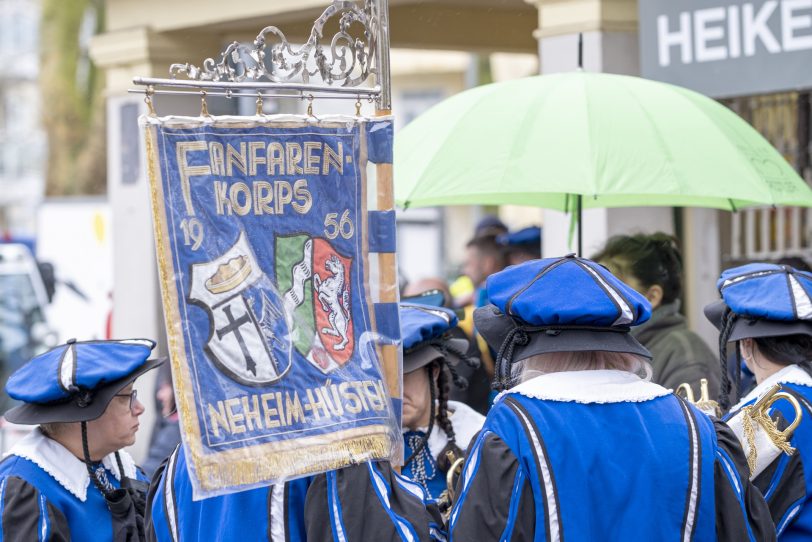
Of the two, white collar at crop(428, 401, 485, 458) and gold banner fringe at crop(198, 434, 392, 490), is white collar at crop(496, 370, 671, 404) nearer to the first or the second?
gold banner fringe at crop(198, 434, 392, 490)

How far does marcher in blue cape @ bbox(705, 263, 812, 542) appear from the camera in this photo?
117 inches

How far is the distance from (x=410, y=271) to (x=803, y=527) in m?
13.2

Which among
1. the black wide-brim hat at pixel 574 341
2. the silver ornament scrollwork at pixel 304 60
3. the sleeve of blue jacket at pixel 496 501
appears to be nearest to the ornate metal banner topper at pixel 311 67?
the silver ornament scrollwork at pixel 304 60

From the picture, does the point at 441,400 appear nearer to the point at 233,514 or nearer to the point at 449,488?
the point at 449,488

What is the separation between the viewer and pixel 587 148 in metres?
3.89

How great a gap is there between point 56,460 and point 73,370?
0.25m

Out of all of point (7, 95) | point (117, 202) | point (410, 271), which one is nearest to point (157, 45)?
point (117, 202)

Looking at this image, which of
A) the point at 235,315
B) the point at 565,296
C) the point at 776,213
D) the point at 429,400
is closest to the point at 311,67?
the point at 235,315

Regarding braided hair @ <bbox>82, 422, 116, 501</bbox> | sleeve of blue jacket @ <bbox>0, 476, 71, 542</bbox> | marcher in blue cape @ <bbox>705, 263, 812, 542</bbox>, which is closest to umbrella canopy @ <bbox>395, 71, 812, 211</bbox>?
marcher in blue cape @ <bbox>705, 263, 812, 542</bbox>

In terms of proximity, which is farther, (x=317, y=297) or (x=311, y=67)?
(x=311, y=67)

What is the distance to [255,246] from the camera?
2.47 m

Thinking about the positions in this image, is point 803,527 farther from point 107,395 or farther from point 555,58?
point 555,58

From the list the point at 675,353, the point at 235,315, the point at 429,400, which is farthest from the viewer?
the point at 675,353

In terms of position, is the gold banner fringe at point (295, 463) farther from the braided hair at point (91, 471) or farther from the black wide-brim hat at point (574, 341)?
the braided hair at point (91, 471)
